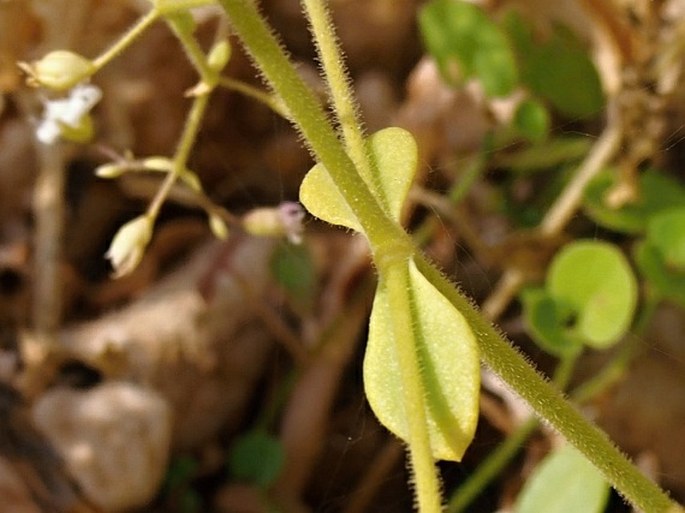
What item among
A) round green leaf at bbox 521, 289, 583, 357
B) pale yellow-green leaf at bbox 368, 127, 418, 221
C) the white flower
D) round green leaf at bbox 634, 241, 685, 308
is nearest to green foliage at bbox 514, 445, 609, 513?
round green leaf at bbox 521, 289, 583, 357

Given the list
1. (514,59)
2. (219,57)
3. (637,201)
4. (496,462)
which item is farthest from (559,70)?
(219,57)

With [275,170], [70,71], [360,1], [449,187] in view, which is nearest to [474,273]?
[449,187]

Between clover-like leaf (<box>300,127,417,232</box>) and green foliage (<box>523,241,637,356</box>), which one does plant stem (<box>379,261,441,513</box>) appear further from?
green foliage (<box>523,241,637,356</box>)

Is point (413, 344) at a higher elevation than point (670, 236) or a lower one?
higher

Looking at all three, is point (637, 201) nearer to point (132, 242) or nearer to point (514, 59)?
point (514, 59)

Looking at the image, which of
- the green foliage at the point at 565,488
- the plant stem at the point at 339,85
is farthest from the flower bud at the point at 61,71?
the green foliage at the point at 565,488

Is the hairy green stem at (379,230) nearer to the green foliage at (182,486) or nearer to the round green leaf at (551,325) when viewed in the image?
the round green leaf at (551,325)
